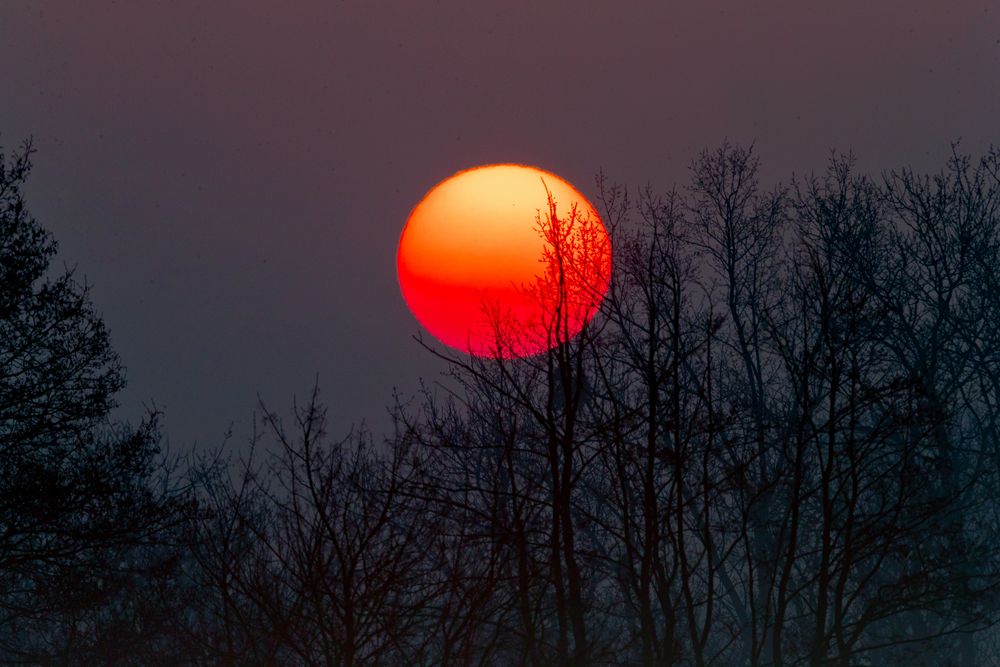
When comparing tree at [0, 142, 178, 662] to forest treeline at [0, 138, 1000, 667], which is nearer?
forest treeline at [0, 138, 1000, 667]

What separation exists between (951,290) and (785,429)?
4.12m

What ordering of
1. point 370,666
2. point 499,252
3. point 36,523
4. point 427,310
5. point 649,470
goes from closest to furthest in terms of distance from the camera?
point 649,470, point 370,666, point 36,523, point 499,252, point 427,310

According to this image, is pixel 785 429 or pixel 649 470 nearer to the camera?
pixel 649 470

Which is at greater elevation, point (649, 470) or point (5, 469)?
point (5, 469)

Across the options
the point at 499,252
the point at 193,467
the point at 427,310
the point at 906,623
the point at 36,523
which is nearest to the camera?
the point at 36,523

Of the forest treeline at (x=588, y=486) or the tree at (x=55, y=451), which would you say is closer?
the forest treeline at (x=588, y=486)

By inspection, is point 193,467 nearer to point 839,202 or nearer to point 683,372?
point 683,372

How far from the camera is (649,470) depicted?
28.4 feet

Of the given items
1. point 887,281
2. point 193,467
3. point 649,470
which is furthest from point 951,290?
point 193,467

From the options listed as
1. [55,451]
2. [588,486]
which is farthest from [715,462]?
[55,451]

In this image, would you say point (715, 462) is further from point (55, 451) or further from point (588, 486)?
point (55, 451)

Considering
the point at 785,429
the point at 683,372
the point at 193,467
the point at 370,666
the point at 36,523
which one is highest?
the point at 193,467

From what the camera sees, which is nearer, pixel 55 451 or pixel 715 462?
pixel 55 451

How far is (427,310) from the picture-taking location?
2577 cm
